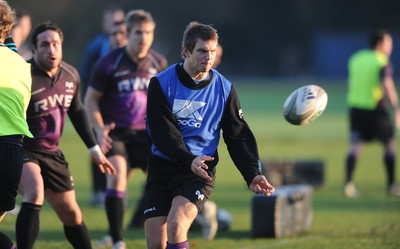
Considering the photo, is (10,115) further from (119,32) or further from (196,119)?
(119,32)

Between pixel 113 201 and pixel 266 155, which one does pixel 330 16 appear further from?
pixel 113 201

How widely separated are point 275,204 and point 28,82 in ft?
13.4

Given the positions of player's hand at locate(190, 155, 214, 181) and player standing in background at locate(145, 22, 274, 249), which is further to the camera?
player standing in background at locate(145, 22, 274, 249)

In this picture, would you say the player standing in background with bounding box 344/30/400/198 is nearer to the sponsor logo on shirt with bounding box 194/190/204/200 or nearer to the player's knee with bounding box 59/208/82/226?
the player's knee with bounding box 59/208/82/226

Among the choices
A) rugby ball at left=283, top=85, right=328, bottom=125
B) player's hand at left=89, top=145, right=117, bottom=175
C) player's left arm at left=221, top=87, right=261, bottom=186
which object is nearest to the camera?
player's left arm at left=221, top=87, right=261, bottom=186

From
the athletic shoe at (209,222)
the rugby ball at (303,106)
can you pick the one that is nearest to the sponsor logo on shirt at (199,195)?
the rugby ball at (303,106)

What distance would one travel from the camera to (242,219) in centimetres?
1173

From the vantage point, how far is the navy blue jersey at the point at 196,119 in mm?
6848

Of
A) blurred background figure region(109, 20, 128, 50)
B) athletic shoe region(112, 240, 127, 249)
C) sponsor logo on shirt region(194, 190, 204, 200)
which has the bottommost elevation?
athletic shoe region(112, 240, 127, 249)

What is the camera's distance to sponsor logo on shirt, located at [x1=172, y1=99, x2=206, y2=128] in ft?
22.6

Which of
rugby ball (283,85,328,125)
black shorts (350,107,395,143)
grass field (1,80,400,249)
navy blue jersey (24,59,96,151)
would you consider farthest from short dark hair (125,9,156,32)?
black shorts (350,107,395,143)

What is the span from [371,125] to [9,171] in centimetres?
926

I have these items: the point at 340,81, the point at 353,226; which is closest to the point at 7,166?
the point at 353,226

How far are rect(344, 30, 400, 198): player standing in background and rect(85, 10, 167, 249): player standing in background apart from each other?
18.3 feet
